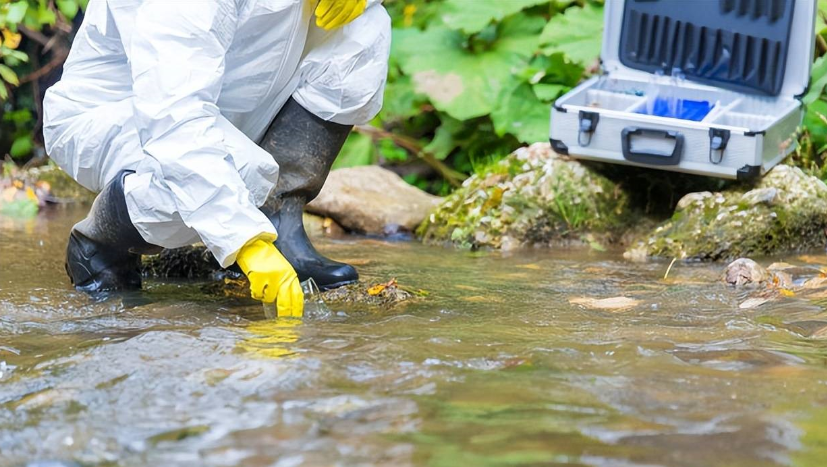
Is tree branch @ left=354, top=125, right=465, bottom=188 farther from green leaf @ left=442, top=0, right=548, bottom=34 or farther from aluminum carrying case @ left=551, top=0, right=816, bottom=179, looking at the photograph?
aluminum carrying case @ left=551, top=0, right=816, bottom=179

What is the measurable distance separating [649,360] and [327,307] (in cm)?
88

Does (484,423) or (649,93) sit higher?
(649,93)

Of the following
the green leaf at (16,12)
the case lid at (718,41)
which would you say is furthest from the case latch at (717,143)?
the green leaf at (16,12)

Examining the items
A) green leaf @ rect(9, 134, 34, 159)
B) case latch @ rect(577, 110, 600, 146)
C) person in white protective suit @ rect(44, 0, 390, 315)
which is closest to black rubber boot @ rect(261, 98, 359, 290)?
person in white protective suit @ rect(44, 0, 390, 315)

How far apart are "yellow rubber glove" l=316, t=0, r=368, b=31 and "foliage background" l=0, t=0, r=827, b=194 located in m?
1.87

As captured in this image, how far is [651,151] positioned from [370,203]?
118cm

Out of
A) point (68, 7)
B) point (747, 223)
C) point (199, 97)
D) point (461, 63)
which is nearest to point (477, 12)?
point (461, 63)

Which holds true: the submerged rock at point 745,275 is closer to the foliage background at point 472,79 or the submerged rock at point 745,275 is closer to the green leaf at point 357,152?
the foliage background at point 472,79

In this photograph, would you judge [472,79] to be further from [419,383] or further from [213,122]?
[419,383]

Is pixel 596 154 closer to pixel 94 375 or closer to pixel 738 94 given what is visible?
pixel 738 94

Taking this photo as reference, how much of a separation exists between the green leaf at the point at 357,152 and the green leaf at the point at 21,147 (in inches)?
72.8

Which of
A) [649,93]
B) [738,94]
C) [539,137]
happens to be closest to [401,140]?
[539,137]

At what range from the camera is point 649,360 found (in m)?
1.96

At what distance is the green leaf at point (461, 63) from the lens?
462 cm
